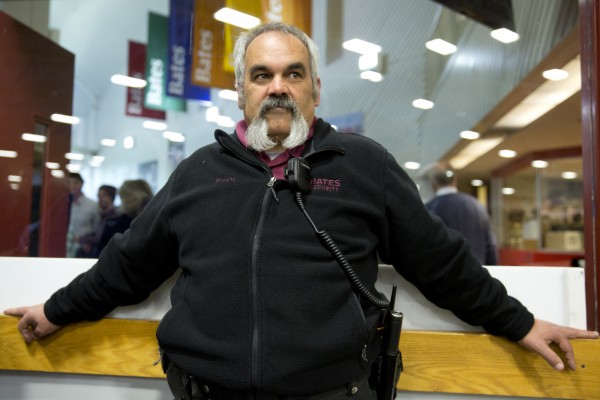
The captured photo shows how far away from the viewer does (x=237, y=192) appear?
4.00ft

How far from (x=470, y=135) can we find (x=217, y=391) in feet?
13.9

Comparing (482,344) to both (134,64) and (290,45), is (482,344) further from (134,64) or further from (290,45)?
(134,64)

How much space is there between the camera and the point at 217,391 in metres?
1.15

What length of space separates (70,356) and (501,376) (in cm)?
136

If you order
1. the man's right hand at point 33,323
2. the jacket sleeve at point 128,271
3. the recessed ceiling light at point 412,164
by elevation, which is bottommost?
the man's right hand at point 33,323

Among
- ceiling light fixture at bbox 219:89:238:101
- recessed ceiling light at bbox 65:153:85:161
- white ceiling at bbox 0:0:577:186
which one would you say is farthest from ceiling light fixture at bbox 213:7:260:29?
recessed ceiling light at bbox 65:153:85:161

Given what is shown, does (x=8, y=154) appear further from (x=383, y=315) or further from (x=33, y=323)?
(x=383, y=315)

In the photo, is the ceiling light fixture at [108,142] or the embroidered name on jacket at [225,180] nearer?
the embroidered name on jacket at [225,180]

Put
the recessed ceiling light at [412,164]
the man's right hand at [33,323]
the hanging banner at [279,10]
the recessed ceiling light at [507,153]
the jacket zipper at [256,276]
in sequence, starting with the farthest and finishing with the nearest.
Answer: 1. the recessed ceiling light at [507,153]
2. the recessed ceiling light at [412,164]
3. the hanging banner at [279,10]
4. the man's right hand at [33,323]
5. the jacket zipper at [256,276]

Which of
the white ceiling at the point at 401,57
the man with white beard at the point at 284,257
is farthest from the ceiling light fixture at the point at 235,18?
the man with white beard at the point at 284,257

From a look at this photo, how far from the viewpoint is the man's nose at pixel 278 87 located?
1289 mm

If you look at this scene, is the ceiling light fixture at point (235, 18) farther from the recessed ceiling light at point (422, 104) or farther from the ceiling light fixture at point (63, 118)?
the recessed ceiling light at point (422, 104)

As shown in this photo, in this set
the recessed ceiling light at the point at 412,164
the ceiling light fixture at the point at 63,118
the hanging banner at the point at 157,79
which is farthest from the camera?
the hanging banner at the point at 157,79

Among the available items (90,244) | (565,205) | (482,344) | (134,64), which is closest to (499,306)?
(482,344)
